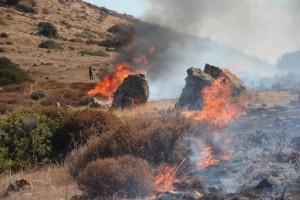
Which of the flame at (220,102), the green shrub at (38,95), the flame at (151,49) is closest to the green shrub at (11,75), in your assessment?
the green shrub at (38,95)

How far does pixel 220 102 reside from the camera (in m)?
19.0

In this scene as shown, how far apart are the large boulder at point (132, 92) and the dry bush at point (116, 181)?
13536 mm

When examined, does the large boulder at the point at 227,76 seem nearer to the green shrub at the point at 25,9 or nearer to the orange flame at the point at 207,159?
the orange flame at the point at 207,159

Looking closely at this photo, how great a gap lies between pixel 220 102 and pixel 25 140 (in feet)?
30.5

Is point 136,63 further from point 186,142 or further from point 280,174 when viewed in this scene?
point 280,174

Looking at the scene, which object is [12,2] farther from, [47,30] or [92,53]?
[92,53]

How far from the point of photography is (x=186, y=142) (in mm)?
10578

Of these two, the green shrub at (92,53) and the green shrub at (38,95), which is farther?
the green shrub at (92,53)

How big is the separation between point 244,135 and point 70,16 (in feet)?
252

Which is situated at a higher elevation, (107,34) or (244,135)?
(107,34)

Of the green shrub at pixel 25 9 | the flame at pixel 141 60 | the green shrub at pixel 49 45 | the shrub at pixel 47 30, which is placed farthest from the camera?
the green shrub at pixel 25 9

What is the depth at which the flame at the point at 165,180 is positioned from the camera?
8.93 m

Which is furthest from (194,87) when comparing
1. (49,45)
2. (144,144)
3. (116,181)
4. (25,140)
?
(49,45)

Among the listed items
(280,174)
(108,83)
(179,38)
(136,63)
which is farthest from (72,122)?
(179,38)
